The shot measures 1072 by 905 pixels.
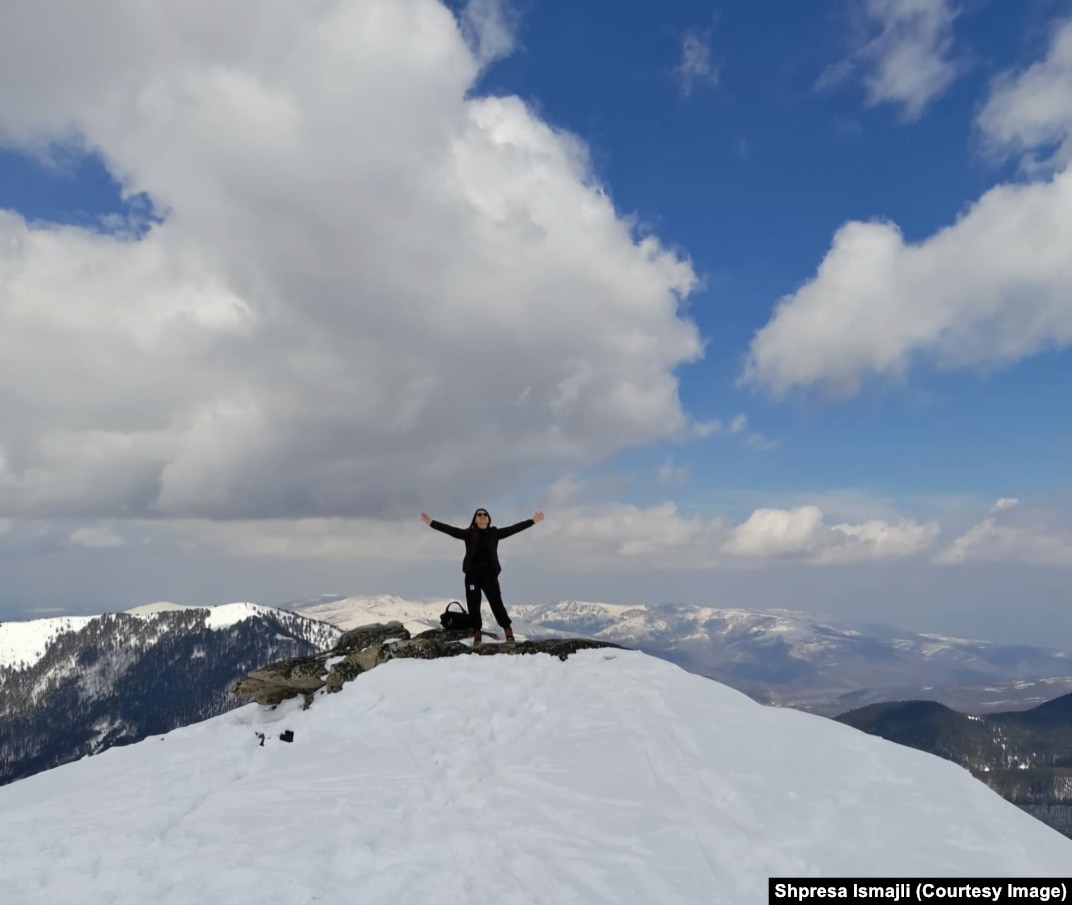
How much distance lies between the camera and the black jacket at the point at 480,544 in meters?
23.0

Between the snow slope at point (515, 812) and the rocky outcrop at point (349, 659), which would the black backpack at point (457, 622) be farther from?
the snow slope at point (515, 812)

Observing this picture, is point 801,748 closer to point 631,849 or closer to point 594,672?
point 631,849

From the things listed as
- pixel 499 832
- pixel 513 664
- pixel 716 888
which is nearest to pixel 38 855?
pixel 499 832

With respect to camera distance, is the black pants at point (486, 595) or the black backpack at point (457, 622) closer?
the black pants at point (486, 595)

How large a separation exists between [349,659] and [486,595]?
528 centimetres

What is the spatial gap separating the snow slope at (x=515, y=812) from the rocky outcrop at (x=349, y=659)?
10.7 feet

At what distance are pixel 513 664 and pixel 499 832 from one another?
10047mm
